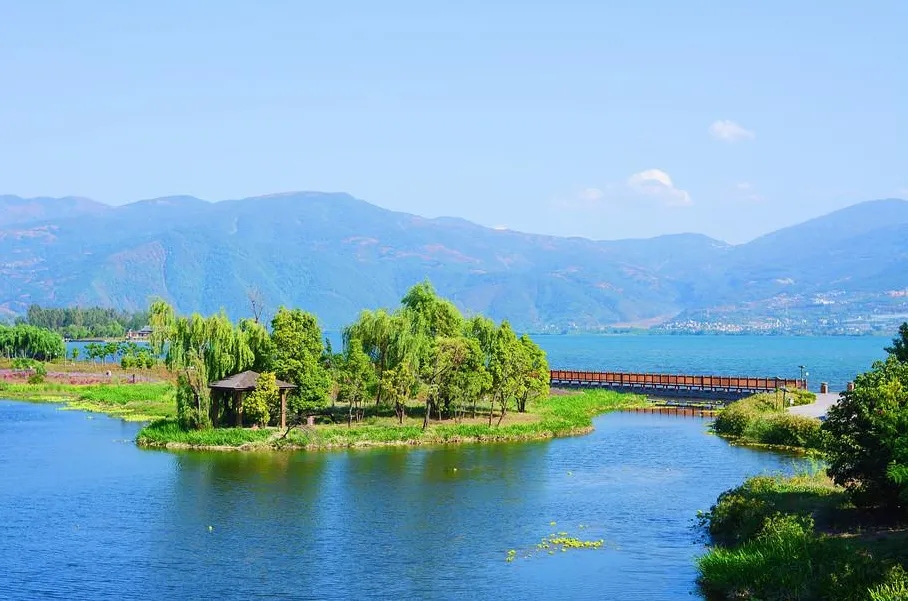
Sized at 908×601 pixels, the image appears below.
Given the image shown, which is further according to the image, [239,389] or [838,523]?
[239,389]

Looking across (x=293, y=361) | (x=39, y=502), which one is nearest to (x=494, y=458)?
(x=293, y=361)

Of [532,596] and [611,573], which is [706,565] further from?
[532,596]

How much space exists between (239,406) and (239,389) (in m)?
2.15

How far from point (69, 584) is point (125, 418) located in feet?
145

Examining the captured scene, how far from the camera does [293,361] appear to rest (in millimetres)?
58719

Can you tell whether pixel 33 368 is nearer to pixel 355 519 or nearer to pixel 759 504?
pixel 355 519

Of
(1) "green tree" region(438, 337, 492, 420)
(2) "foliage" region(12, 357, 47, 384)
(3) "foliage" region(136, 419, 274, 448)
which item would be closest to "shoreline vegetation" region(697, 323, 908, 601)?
(1) "green tree" region(438, 337, 492, 420)

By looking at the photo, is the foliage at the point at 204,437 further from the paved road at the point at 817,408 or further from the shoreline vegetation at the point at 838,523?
the paved road at the point at 817,408

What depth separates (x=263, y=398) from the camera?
56375mm

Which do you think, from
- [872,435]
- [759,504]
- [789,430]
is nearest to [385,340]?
[789,430]

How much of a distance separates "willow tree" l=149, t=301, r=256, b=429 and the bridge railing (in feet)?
150

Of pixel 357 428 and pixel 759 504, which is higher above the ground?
pixel 357 428

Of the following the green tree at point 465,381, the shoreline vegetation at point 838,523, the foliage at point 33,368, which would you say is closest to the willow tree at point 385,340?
the green tree at point 465,381

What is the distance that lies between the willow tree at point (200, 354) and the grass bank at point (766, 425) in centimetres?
3001
